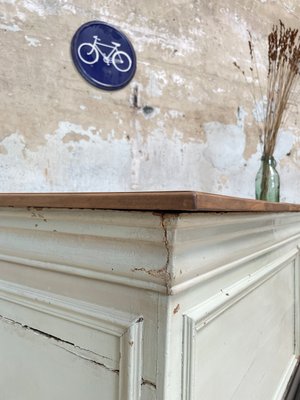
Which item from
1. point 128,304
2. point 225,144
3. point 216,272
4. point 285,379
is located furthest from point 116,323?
point 225,144

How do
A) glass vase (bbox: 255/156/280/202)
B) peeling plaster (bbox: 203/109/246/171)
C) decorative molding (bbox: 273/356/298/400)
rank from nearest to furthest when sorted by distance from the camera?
decorative molding (bbox: 273/356/298/400) → glass vase (bbox: 255/156/280/202) → peeling plaster (bbox: 203/109/246/171)

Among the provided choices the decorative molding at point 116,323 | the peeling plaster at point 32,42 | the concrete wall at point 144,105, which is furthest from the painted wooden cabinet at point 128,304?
the peeling plaster at point 32,42

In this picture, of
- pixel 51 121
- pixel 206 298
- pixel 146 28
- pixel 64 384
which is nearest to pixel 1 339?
pixel 64 384

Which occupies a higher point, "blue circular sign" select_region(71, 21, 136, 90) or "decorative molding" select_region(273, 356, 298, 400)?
"blue circular sign" select_region(71, 21, 136, 90)

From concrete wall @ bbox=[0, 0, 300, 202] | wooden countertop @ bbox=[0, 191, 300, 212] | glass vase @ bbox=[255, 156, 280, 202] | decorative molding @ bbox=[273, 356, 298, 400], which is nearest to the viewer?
wooden countertop @ bbox=[0, 191, 300, 212]

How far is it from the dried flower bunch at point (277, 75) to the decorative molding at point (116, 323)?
1027mm

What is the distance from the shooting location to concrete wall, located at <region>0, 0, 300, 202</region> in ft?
3.36

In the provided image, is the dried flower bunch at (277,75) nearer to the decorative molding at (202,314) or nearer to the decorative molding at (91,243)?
the decorative molding at (202,314)

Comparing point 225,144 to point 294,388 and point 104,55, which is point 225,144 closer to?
point 104,55

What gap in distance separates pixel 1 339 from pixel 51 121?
75 cm

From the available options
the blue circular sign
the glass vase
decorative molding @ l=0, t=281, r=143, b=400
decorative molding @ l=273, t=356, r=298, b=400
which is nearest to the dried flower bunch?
the glass vase

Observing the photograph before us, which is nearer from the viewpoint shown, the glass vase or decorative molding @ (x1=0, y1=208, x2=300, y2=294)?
decorative molding @ (x1=0, y1=208, x2=300, y2=294)

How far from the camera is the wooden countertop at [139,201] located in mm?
279

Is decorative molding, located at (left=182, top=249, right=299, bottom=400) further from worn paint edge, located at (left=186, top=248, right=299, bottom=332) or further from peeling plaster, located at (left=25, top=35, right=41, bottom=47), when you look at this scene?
peeling plaster, located at (left=25, top=35, right=41, bottom=47)
